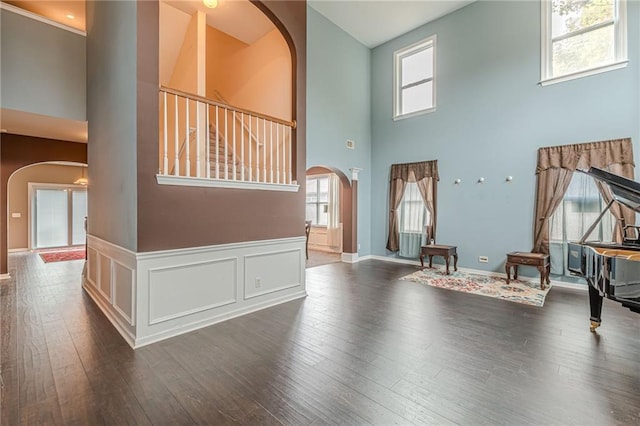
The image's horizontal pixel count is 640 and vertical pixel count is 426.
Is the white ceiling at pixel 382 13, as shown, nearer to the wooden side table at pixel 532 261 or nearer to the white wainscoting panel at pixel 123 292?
the wooden side table at pixel 532 261

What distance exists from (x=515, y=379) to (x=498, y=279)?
365 cm

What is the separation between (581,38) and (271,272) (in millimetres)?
6471

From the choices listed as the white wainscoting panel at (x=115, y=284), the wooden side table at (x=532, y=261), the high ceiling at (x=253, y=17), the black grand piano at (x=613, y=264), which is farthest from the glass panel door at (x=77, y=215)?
the black grand piano at (x=613, y=264)

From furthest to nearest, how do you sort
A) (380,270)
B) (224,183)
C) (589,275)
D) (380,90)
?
1. (380,90)
2. (380,270)
3. (224,183)
4. (589,275)

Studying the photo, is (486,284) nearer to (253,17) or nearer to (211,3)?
(253,17)

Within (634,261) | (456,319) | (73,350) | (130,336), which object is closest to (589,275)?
(634,261)

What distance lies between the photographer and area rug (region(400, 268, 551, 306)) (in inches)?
168

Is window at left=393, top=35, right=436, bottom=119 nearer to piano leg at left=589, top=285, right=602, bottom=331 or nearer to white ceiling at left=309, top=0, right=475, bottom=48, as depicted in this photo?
white ceiling at left=309, top=0, right=475, bottom=48

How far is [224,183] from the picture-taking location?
3383 millimetres

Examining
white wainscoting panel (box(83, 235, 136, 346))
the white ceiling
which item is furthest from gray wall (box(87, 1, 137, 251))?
the white ceiling

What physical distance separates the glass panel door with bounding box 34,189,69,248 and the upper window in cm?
1354

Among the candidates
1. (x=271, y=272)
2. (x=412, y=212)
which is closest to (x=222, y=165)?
(x=271, y=272)

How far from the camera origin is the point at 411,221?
6.84m

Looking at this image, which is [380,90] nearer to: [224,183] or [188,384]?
[224,183]
